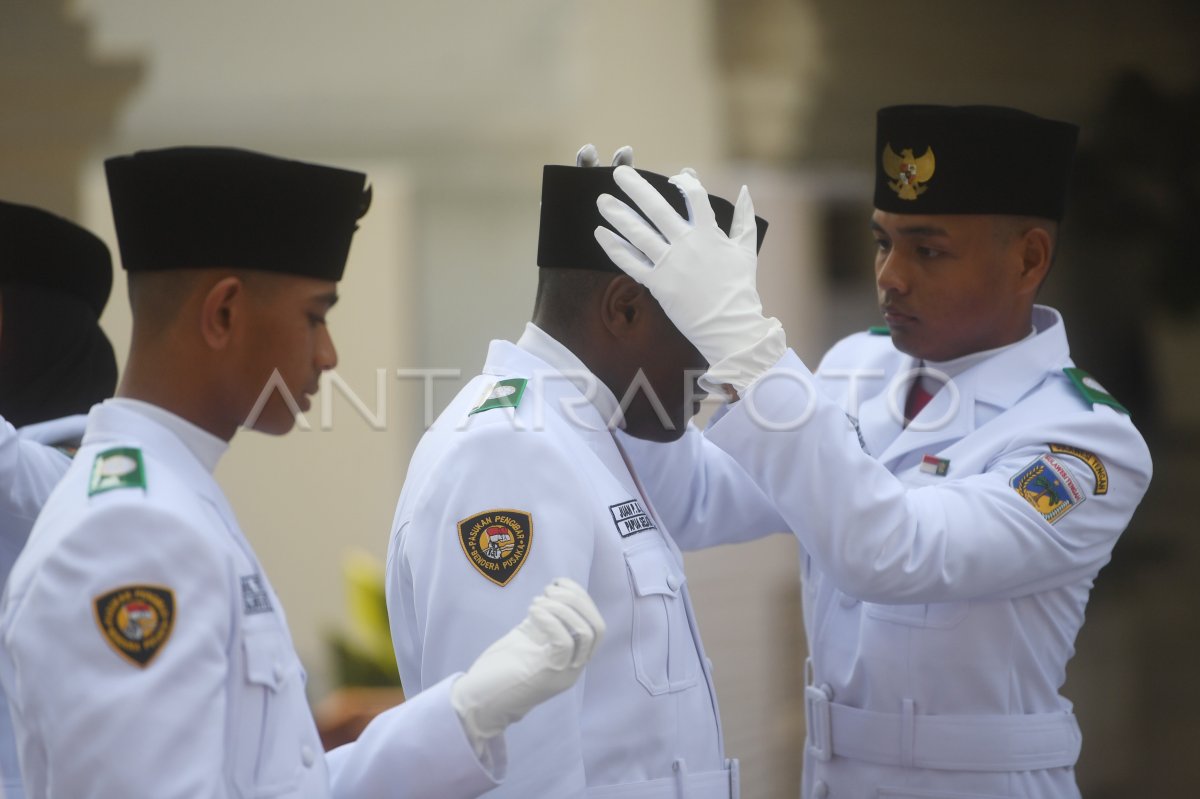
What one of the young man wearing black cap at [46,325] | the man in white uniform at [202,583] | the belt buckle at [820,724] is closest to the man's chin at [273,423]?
the man in white uniform at [202,583]

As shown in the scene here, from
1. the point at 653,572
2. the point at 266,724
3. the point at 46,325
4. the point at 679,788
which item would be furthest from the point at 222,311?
the point at 46,325

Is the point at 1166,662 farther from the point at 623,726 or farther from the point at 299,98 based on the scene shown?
the point at 299,98

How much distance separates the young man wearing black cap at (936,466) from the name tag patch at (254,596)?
0.70 metres

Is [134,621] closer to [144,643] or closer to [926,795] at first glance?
[144,643]

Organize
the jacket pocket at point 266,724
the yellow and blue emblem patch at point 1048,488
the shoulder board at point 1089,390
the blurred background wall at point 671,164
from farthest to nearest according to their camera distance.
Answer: the blurred background wall at point 671,164 < the shoulder board at point 1089,390 < the yellow and blue emblem patch at point 1048,488 < the jacket pocket at point 266,724

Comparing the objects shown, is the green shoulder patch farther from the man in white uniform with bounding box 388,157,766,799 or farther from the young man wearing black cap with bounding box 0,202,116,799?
the young man wearing black cap with bounding box 0,202,116,799

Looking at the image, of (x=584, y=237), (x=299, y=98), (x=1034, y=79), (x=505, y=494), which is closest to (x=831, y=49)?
(x=1034, y=79)

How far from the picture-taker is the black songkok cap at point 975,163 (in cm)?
247

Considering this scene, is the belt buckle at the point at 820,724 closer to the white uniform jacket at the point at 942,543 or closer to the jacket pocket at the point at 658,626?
the white uniform jacket at the point at 942,543

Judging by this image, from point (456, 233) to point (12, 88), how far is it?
2165mm

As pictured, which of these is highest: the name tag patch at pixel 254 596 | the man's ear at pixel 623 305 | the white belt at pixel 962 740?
the man's ear at pixel 623 305

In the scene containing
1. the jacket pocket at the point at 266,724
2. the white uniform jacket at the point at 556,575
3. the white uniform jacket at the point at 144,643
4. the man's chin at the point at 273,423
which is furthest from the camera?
the white uniform jacket at the point at 556,575

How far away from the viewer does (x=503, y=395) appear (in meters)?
1.98

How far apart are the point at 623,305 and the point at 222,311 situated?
68 cm
